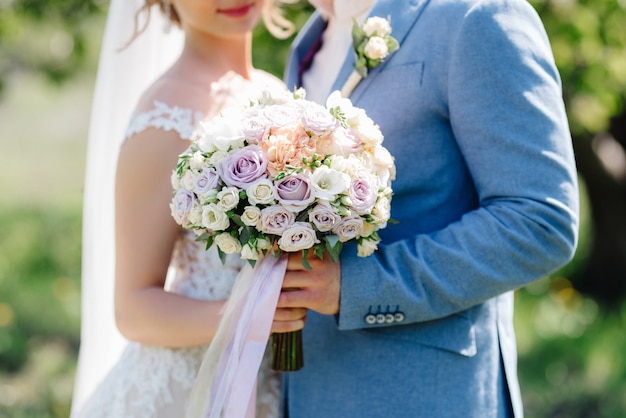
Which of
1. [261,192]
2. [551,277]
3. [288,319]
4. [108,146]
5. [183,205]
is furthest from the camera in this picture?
[551,277]

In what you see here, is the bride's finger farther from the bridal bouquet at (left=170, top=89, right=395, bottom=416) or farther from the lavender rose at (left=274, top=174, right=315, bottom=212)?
the lavender rose at (left=274, top=174, right=315, bottom=212)

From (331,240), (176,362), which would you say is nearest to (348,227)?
(331,240)

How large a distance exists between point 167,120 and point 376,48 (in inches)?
29.2

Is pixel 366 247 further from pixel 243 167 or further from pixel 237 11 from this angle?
pixel 237 11

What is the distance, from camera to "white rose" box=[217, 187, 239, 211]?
2.11 m

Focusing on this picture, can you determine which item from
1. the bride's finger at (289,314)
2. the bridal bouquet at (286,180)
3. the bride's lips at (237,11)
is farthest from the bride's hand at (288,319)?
the bride's lips at (237,11)

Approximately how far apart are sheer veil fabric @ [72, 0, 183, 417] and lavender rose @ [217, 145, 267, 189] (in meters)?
1.40

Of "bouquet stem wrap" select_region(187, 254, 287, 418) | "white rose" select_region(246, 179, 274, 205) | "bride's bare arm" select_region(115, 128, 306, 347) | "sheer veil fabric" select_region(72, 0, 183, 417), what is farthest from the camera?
"sheer veil fabric" select_region(72, 0, 183, 417)

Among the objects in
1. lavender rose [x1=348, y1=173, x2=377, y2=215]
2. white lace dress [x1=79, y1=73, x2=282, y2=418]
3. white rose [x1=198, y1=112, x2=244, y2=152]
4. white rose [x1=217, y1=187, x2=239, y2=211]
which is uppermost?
white rose [x1=198, y1=112, x2=244, y2=152]

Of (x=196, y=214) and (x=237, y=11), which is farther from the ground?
(x=237, y=11)

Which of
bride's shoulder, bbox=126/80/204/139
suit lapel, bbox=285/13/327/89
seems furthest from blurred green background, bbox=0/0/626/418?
bride's shoulder, bbox=126/80/204/139

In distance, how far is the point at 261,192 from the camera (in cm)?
210

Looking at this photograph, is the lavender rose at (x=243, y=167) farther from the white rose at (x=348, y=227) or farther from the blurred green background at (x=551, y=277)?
the blurred green background at (x=551, y=277)

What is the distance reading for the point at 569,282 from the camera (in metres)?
8.88
